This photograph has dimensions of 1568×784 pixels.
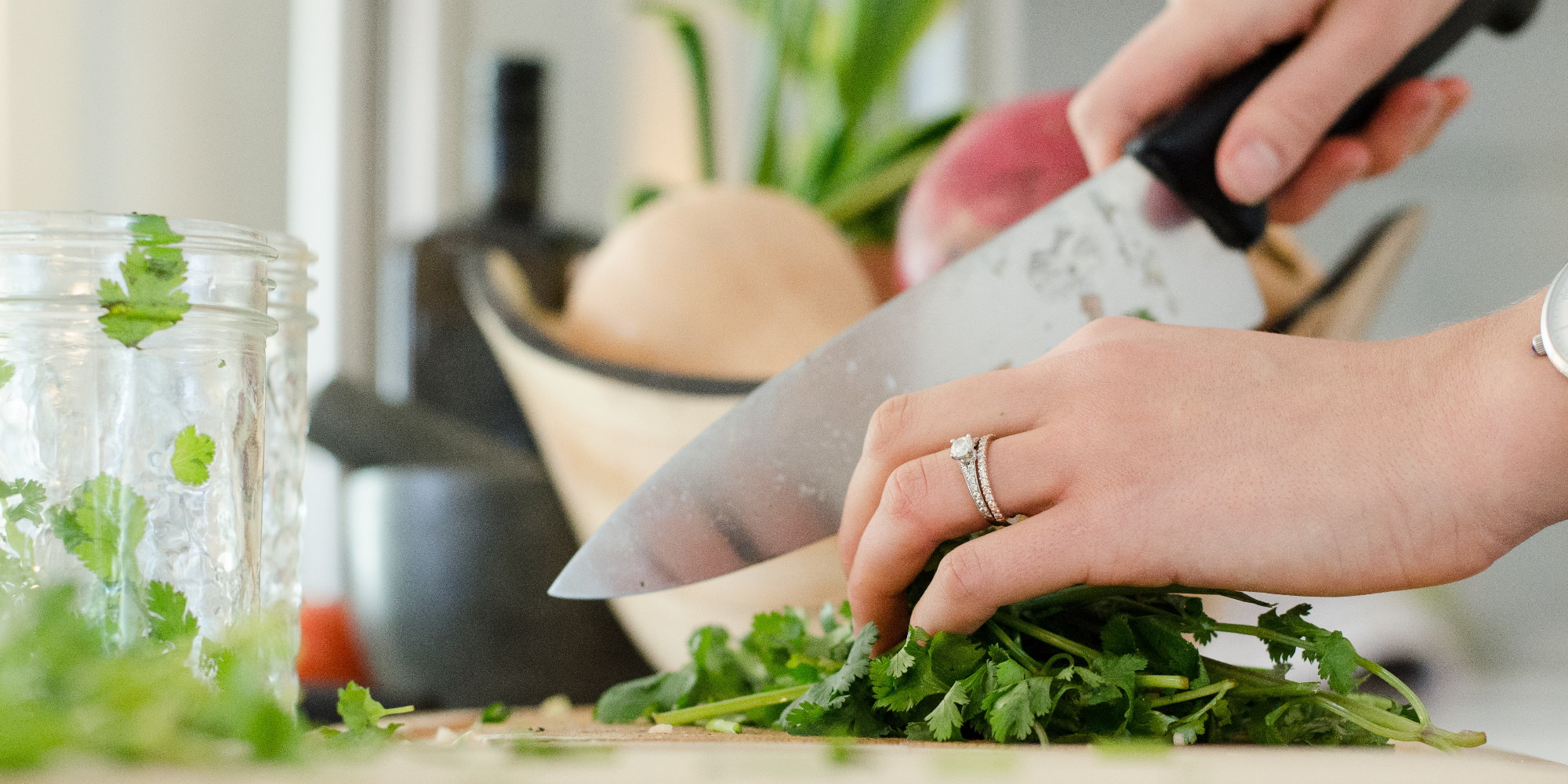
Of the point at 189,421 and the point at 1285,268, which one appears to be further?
the point at 1285,268

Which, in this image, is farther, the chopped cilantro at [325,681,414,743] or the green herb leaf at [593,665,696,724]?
the green herb leaf at [593,665,696,724]

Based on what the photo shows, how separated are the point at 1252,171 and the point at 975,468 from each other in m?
0.34

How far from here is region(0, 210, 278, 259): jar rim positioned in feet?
1.40

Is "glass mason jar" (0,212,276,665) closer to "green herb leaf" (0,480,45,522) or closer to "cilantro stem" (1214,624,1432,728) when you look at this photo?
"green herb leaf" (0,480,45,522)

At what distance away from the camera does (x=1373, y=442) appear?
0.47 meters

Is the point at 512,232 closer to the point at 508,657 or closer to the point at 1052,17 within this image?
the point at 508,657

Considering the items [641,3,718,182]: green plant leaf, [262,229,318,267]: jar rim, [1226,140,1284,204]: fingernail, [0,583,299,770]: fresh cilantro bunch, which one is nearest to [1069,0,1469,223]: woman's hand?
[1226,140,1284,204]: fingernail

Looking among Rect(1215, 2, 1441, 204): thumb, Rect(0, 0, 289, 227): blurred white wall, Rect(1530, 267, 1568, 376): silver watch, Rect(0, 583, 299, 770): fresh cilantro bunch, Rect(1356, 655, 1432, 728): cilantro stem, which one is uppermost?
Rect(0, 0, 289, 227): blurred white wall

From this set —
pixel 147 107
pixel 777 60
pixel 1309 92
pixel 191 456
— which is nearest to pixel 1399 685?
pixel 1309 92

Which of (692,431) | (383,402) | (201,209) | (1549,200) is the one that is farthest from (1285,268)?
(1549,200)

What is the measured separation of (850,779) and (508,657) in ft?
2.32

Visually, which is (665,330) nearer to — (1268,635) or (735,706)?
(735,706)

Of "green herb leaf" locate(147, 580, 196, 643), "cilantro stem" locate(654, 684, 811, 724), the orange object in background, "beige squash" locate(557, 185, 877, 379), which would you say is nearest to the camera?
"green herb leaf" locate(147, 580, 196, 643)

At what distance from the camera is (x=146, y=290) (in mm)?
428
